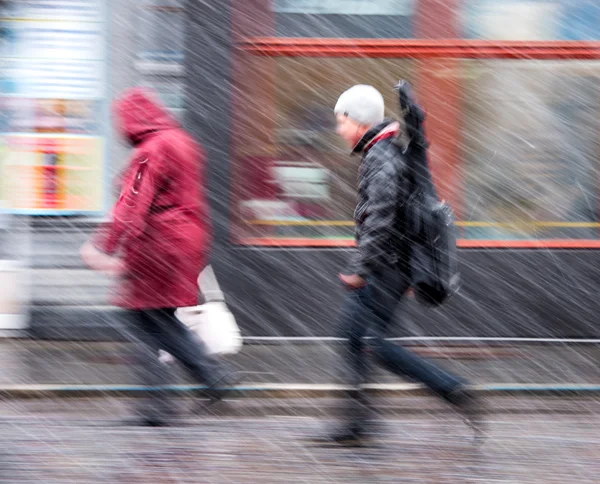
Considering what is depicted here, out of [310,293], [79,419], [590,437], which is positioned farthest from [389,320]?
[310,293]

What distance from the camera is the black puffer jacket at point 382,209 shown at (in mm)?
5445

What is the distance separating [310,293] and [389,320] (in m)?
3.56

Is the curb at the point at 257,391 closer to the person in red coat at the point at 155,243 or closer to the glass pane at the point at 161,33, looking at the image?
the person in red coat at the point at 155,243

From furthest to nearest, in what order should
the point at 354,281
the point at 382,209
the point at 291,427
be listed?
the point at 291,427 → the point at 354,281 → the point at 382,209

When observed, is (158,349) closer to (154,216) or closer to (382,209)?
(154,216)

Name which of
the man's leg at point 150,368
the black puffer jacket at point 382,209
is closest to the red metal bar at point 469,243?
the man's leg at point 150,368

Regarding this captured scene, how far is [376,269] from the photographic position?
5.53m

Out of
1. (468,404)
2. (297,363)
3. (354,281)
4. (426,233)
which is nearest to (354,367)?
(354,281)

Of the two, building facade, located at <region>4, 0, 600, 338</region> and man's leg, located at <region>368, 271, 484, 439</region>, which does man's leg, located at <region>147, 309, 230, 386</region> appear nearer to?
man's leg, located at <region>368, 271, 484, 439</region>

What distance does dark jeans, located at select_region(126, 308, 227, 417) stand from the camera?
6211mm

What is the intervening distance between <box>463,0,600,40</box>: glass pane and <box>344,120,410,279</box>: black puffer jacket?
154 inches

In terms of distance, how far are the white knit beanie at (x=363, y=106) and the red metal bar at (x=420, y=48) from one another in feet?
11.6

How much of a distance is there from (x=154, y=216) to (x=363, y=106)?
4.30ft

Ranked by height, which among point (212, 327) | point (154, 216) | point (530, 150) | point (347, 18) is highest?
point (347, 18)
